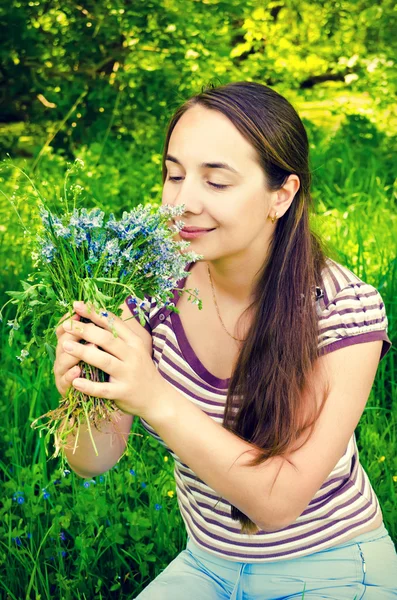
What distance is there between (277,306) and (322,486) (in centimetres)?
44

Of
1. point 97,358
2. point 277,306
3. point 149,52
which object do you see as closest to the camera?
point 97,358

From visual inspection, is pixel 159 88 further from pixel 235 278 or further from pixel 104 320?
pixel 104 320

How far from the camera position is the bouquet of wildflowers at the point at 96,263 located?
1.63 meters

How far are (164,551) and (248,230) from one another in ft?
3.57

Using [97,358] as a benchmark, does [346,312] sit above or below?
above

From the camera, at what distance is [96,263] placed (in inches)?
65.9

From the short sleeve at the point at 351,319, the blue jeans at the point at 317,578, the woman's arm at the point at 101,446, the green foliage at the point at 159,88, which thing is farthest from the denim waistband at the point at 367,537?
the green foliage at the point at 159,88

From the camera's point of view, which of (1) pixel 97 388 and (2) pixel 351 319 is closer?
(1) pixel 97 388

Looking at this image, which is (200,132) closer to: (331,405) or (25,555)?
(331,405)

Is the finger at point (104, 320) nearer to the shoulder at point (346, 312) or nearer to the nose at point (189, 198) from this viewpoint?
the nose at point (189, 198)

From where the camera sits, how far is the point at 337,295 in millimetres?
2049

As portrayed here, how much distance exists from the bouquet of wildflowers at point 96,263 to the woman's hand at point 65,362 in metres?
0.02

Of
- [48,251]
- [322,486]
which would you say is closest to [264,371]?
[322,486]

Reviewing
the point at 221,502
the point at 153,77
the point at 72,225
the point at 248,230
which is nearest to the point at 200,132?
the point at 248,230
